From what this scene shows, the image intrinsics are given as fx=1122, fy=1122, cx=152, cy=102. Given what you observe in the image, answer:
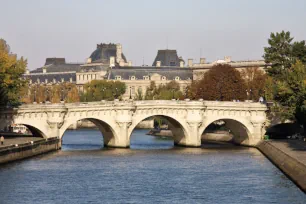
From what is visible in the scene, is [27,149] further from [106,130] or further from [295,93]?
[295,93]

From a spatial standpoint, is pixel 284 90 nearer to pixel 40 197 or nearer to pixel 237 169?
pixel 237 169

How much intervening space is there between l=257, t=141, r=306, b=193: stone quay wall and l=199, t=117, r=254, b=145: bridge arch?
36.9ft

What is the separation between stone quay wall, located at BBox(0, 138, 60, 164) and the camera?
10140cm

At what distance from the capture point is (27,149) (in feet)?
360

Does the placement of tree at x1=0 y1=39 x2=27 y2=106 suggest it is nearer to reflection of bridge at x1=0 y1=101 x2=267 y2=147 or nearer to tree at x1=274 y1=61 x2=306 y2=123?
reflection of bridge at x1=0 y1=101 x2=267 y2=147

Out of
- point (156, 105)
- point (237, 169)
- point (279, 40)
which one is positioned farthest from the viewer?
point (279, 40)

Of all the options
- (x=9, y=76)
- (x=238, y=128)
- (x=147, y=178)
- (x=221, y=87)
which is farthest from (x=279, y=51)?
(x=147, y=178)

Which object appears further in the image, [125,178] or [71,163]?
[71,163]

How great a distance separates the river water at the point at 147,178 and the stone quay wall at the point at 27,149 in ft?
3.15

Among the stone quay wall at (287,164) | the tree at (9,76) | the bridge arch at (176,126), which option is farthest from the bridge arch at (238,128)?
the tree at (9,76)

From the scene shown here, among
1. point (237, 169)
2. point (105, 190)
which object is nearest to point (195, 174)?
point (237, 169)

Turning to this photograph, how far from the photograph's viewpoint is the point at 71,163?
348 feet

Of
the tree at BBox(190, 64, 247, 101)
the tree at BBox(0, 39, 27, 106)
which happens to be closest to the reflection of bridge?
the tree at BBox(0, 39, 27, 106)

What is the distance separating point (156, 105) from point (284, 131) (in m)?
22.5
